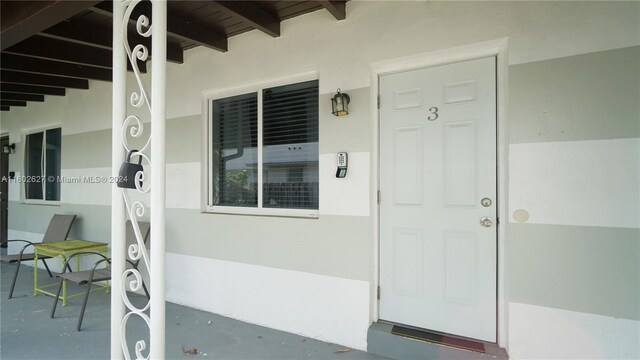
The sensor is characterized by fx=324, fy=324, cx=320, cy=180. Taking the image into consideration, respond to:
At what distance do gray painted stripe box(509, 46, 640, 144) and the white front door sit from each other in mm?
174

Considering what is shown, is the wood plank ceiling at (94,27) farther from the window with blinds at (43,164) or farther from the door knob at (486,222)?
the door knob at (486,222)

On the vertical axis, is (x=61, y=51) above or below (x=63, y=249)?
above

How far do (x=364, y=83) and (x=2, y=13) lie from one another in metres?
2.59

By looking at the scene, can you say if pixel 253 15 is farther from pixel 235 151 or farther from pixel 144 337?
pixel 144 337

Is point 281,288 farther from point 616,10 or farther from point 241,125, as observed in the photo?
point 616,10

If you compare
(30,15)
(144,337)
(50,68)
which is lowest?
(144,337)

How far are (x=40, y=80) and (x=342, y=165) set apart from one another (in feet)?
13.8

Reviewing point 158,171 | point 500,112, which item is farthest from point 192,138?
point 500,112

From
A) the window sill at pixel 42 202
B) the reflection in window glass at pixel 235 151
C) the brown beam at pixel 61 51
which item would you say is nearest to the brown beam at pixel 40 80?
the brown beam at pixel 61 51

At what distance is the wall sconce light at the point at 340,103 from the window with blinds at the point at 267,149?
31cm

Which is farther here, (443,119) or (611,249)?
(443,119)

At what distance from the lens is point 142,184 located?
4.77 feet

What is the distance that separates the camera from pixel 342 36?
264 cm

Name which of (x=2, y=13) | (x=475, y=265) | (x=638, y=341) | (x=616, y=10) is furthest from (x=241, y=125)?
(x=638, y=341)
